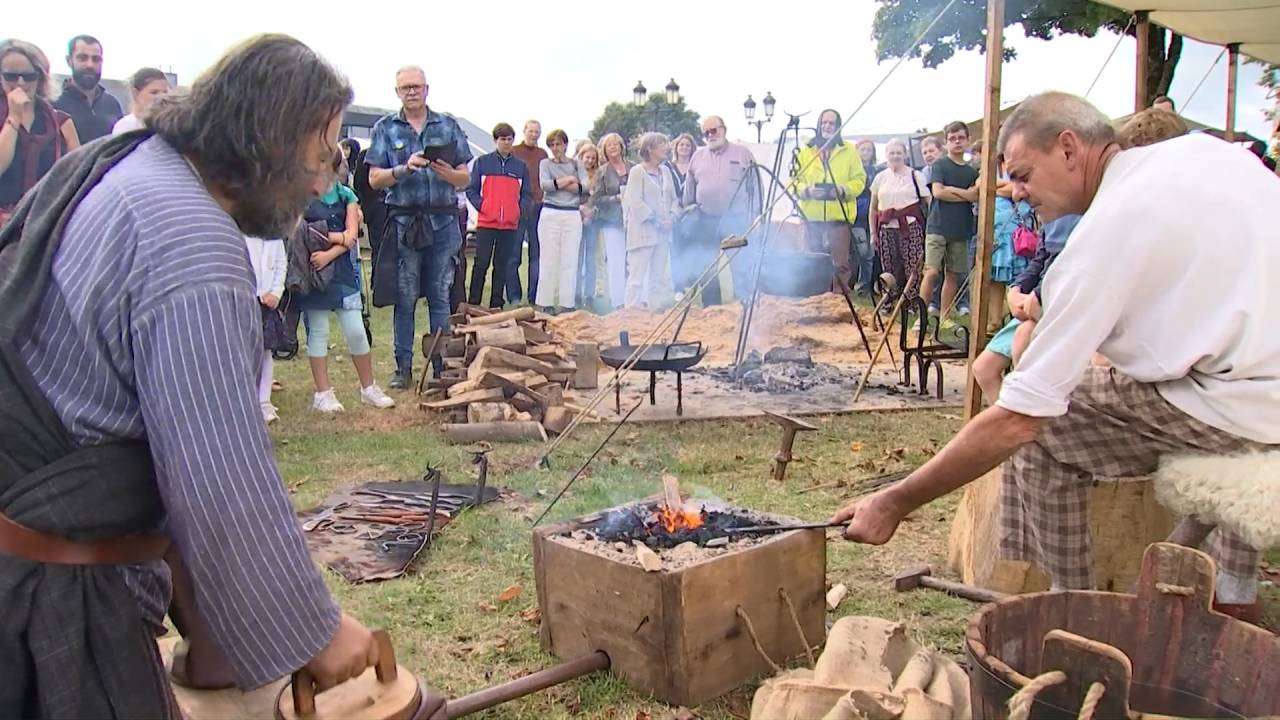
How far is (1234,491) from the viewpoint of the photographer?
2656mm

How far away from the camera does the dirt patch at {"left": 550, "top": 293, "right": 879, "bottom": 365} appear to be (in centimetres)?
985

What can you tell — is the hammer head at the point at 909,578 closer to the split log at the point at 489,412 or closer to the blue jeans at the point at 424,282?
the split log at the point at 489,412

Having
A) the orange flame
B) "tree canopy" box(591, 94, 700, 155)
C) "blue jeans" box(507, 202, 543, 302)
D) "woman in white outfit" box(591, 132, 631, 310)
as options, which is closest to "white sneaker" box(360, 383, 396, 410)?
"blue jeans" box(507, 202, 543, 302)

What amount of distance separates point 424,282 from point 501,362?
1064mm

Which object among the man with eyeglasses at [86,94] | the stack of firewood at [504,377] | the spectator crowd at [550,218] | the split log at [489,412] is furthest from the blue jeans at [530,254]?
the man with eyeglasses at [86,94]

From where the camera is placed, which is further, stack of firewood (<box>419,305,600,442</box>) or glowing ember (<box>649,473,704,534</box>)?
stack of firewood (<box>419,305,600,442</box>)

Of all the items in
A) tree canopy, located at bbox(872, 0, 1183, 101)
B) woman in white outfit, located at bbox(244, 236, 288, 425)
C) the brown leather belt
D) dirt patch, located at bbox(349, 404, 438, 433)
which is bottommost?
dirt patch, located at bbox(349, 404, 438, 433)

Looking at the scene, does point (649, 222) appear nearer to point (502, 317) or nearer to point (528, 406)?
point (502, 317)

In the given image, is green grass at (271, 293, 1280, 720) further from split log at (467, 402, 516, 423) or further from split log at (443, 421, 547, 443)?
split log at (467, 402, 516, 423)

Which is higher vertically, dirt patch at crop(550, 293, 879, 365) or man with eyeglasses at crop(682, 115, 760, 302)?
man with eyeglasses at crop(682, 115, 760, 302)

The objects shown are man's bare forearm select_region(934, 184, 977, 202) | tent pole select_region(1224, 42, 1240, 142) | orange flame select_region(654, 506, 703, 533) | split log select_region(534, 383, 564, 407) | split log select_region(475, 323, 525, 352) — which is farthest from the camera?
tent pole select_region(1224, 42, 1240, 142)

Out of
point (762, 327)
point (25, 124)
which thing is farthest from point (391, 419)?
point (762, 327)

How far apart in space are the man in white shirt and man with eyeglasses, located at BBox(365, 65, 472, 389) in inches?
200

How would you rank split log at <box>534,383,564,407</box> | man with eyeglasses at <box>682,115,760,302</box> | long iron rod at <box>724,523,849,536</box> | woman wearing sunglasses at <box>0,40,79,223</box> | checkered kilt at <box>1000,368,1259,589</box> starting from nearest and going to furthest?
checkered kilt at <box>1000,368,1259,589</box>, long iron rod at <box>724,523,849,536</box>, woman wearing sunglasses at <box>0,40,79,223</box>, split log at <box>534,383,564,407</box>, man with eyeglasses at <box>682,115,760,302</box>
